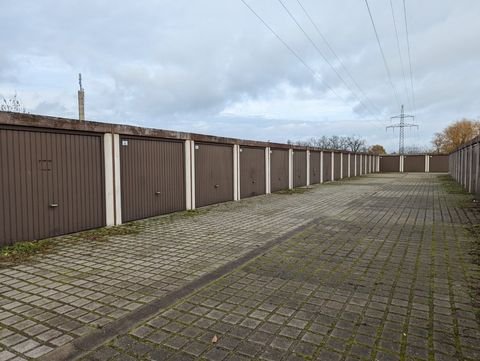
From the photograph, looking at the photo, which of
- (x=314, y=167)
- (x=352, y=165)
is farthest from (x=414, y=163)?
(x=314, y=167)

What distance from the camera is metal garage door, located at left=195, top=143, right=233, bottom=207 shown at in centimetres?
1059

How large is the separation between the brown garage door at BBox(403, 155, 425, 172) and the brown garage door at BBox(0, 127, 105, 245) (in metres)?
40.8

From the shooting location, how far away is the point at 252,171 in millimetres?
13906

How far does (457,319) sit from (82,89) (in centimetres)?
1338

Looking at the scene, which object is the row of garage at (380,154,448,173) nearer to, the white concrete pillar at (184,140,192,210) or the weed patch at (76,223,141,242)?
the white concrete pillar at (184,140,192,210)

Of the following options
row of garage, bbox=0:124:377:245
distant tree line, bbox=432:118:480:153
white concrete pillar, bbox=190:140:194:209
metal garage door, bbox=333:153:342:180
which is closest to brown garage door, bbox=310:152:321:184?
metal garage door, bbox=333:153:342:180

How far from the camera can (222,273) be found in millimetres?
4332

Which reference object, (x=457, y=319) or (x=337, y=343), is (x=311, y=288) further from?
(x=457, y=319)

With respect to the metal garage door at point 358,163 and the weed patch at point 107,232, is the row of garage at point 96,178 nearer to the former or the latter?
the weed patch at point 107,232

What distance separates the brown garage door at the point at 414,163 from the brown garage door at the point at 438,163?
932 millimetres

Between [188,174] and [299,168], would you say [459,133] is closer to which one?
[299,168]

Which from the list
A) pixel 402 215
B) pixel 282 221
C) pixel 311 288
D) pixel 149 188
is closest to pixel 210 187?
pixel 149 188

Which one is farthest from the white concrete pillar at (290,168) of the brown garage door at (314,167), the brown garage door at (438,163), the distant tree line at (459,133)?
the distant tree line at (459,133)

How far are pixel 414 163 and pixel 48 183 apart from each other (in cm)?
4223
